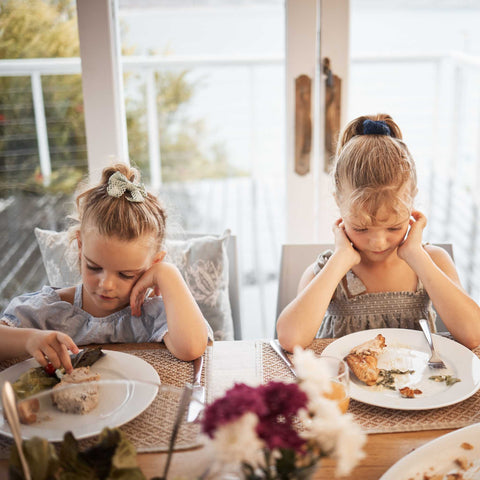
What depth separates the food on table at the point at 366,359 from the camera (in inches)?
43.8

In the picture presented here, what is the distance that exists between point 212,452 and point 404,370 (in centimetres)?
69

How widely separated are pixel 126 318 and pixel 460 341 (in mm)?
842

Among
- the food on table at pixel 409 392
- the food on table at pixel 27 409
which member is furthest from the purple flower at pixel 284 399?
the food on table at pixel 409 392

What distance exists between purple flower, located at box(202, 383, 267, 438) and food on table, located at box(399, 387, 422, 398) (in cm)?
57

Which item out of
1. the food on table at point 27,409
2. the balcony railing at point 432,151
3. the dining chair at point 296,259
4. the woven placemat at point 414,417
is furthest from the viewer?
the balcony railing at point 432,151

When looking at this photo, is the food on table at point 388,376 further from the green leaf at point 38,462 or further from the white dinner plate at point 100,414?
the green leaf at point 38,462

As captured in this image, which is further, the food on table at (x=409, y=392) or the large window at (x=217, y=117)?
the large window at (x=217, y=117)

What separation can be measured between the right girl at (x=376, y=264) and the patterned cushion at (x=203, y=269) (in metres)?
0.33

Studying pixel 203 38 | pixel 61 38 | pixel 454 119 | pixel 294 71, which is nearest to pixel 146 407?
pixel 294 71

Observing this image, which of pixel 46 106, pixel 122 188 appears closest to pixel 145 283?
pixel 122 188

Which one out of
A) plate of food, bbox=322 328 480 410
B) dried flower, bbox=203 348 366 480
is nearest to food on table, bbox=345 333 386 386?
plate of food, bbox=322 328 480 410

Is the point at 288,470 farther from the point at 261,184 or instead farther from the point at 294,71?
the point at 261,184

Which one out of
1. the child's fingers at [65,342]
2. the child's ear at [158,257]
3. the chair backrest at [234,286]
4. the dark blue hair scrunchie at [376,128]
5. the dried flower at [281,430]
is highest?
the dark blue hair scrunchie at [376,128]

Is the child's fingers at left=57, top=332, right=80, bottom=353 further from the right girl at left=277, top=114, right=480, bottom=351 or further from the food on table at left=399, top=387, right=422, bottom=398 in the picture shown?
the food on table at left=399, top=387, right=422, bottom=398
